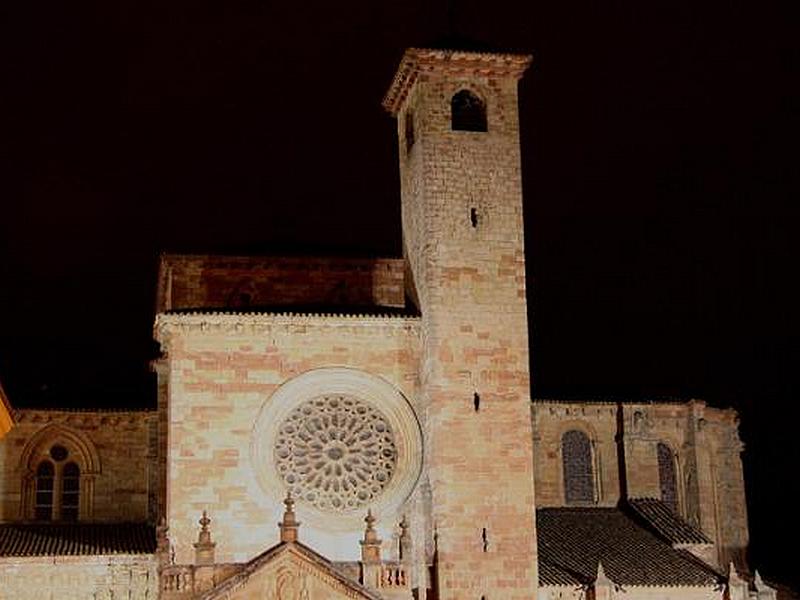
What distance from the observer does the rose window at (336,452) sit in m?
31.4

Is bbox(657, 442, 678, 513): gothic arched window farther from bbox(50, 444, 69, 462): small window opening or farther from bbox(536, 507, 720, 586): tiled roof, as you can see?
bbox(50, 444, 69, 462): small window opening

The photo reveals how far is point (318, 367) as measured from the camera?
3162cm

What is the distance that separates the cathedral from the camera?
98.6 ft

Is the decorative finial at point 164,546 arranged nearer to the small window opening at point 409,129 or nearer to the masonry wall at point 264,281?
the masonry wall at point 264,281

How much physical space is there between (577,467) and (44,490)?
14.8 metres

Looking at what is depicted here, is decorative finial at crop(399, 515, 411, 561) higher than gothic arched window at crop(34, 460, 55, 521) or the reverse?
the reverse

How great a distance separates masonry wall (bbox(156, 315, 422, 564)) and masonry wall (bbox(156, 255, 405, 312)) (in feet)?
12.4

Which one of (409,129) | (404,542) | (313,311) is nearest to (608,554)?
(404,542)

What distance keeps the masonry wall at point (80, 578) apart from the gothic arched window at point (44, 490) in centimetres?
632

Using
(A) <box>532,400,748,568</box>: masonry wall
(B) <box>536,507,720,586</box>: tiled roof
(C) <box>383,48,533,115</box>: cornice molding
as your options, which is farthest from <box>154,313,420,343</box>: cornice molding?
(A) <box>532,400,748,568</box>: masonry wall

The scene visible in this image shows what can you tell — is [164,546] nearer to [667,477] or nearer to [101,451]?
[101,451]

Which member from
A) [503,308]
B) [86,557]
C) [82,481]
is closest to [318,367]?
[503,308]

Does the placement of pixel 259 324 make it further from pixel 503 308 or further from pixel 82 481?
pixel 82 481

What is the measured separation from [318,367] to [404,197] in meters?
5.10
